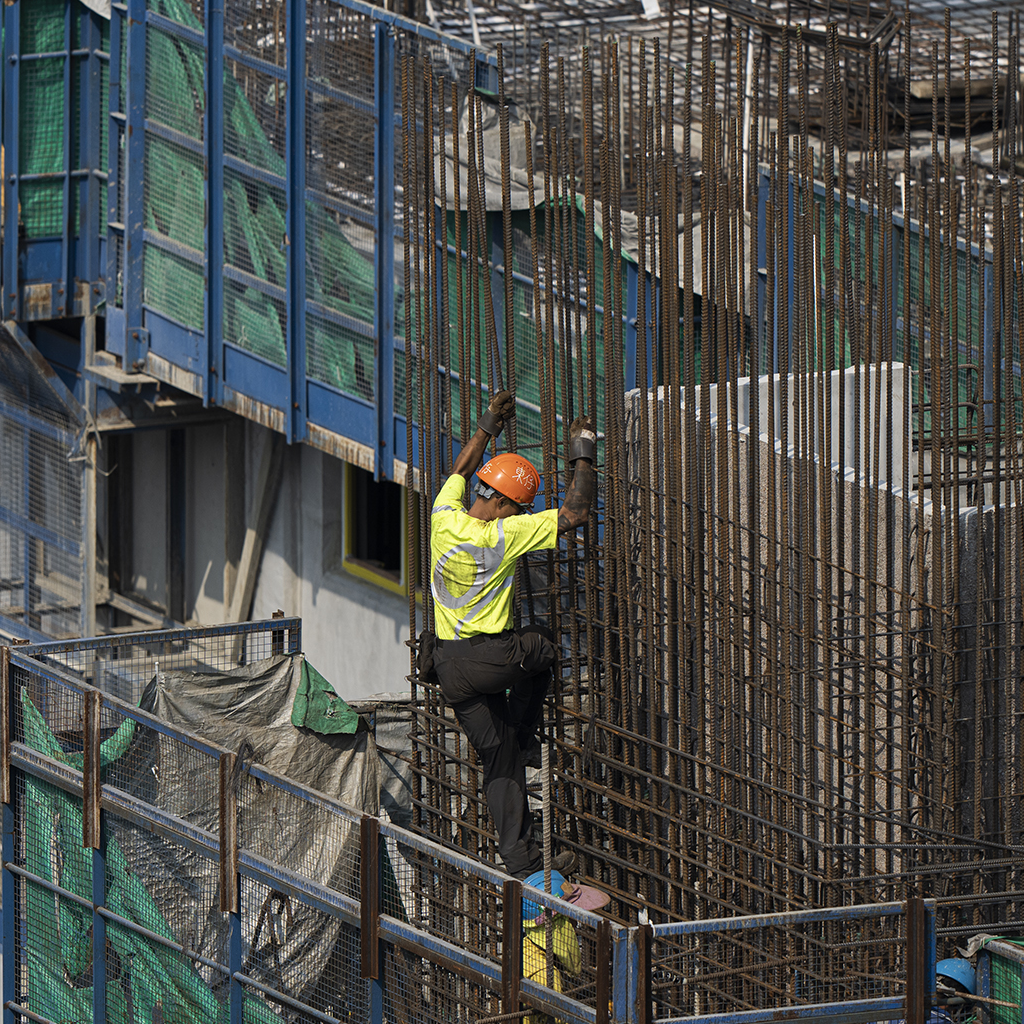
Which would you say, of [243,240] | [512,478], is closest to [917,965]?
[512,478]

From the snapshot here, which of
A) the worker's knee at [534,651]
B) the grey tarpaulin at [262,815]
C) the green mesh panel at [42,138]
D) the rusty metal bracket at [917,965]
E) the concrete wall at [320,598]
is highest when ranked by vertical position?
the green mesh panel at [42,138]

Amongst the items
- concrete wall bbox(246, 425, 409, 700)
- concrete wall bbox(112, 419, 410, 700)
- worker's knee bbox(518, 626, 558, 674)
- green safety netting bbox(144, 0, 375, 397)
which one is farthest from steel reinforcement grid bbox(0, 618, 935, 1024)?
concrete wall bbox(246, 425, 409, 700)

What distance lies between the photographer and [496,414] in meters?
8.88

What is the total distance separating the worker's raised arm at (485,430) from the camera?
8.88 meters

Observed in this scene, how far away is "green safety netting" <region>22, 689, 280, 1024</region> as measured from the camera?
963 centimetres

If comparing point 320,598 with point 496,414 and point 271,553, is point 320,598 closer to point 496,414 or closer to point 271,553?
point 271,553

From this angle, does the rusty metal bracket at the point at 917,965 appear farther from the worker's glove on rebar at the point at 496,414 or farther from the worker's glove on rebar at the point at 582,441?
the worker's glove on rebar at the point at 496,414

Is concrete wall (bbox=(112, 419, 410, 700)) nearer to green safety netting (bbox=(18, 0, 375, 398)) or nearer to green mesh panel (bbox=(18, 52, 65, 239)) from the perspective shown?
green safety netting (bbox=(18, 0, 375, 398))

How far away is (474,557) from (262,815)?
178 centimetres

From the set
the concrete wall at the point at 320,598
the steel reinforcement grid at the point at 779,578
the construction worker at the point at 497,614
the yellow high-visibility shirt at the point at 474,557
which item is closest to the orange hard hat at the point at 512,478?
the construction worker at the point at 497,614

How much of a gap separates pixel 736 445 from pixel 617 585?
102 cm

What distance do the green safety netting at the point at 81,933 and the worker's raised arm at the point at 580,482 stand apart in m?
2.98

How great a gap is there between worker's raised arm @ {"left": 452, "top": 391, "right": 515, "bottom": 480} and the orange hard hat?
0.18 meters

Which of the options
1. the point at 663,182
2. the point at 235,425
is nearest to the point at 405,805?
the point at 663,182
